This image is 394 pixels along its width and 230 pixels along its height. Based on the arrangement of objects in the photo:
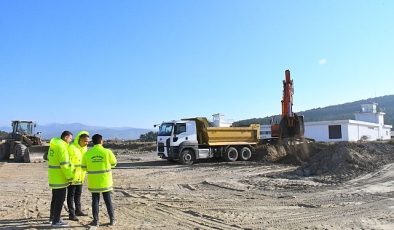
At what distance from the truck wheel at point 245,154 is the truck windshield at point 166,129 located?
15.7 feet

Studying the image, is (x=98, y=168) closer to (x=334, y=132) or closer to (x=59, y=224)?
(x=59, y=224)

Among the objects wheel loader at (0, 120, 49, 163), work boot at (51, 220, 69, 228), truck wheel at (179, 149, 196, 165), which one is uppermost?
wheel loader at (0, 120, 49, 163)

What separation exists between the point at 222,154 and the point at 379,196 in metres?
14.5

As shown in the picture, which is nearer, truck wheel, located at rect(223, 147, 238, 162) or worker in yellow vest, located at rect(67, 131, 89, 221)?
worker in yellow vest, located at rect(67, 131, 89, 221)

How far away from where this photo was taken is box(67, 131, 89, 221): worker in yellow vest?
345 inches

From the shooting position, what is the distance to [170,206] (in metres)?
11.2

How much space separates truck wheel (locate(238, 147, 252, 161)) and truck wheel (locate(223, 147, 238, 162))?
0.41 meters

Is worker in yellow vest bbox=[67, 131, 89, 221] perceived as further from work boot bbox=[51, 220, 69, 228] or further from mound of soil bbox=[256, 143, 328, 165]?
mound of soil bbox=[256, 143, 328, 165]

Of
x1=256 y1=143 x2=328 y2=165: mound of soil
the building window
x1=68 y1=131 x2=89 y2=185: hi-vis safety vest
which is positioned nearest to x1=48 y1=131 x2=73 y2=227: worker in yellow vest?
x1=68 y1=131 x2=89 y2=185: hi-vis safety vest

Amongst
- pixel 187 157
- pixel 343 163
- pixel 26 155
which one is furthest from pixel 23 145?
pixel 343 163

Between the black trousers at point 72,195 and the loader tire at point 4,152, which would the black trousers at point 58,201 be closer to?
the black trousers at point 72,195

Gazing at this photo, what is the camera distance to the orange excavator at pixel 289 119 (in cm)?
2700

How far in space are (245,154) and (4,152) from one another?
51.0 ft

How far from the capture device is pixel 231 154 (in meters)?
26.6
